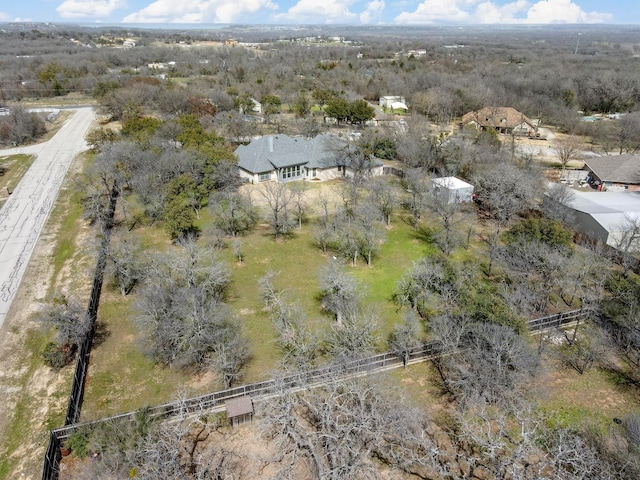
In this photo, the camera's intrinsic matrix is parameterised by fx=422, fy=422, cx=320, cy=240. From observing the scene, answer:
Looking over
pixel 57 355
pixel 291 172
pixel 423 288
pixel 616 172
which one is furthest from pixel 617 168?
pixel 57 355

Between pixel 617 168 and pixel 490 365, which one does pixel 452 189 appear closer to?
pixel 617 168

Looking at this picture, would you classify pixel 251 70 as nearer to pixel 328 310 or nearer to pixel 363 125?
pixel 363 125

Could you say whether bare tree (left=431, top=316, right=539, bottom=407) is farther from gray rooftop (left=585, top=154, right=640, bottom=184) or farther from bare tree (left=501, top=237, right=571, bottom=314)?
gray rooftop (left=585, top=154, right=640, bottom=184)

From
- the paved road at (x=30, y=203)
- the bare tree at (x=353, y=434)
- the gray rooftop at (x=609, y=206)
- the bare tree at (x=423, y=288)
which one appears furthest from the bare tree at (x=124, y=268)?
the gray rooftop at (x=609, y=206)

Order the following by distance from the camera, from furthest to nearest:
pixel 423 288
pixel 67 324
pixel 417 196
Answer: pixel 417 196 < pixel 423 288 < pixel 67 324

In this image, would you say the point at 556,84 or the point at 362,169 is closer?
the point at 362,169

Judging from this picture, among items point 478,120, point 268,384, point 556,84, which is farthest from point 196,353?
point 556,84
